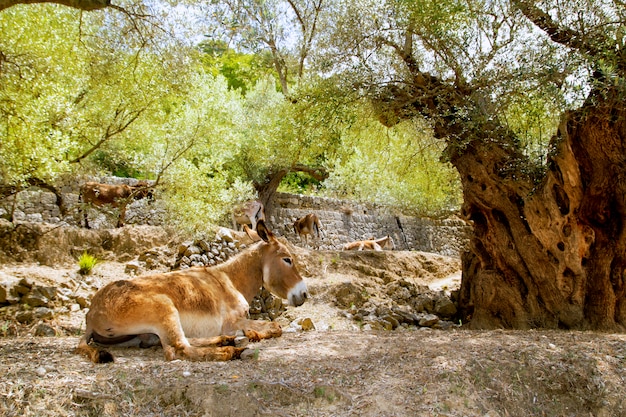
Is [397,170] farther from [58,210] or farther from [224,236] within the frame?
[58,210]

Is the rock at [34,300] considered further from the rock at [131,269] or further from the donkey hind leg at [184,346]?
the donkey hind leg at [184,346]

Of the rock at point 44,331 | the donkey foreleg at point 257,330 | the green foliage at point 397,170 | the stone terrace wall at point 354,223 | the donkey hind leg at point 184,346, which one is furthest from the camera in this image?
the stone terrace wall at point 354,223

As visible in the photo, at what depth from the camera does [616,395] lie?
4121mm

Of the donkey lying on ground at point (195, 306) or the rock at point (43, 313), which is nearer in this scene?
the donkey lying on ground at point (195, 306)

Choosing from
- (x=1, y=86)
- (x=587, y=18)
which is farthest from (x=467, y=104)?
(x=1, y=86)

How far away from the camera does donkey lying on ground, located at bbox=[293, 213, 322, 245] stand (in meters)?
19.2

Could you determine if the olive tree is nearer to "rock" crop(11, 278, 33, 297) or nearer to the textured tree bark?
the textured tree bark

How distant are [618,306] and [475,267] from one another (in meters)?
2.62

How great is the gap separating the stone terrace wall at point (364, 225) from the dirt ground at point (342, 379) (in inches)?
572

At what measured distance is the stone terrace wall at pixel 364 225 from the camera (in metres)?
20.8

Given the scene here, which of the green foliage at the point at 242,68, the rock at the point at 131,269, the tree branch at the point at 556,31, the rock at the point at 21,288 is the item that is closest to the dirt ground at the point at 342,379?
the rock at the point at 21,288

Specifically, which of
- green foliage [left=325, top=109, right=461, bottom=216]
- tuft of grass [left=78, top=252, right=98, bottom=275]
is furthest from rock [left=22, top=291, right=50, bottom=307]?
green foliage [left=325, top=109, right=461, bottom=216]

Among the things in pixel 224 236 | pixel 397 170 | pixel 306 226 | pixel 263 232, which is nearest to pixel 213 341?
pixel 263 232

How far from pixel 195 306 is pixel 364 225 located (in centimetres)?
1807
